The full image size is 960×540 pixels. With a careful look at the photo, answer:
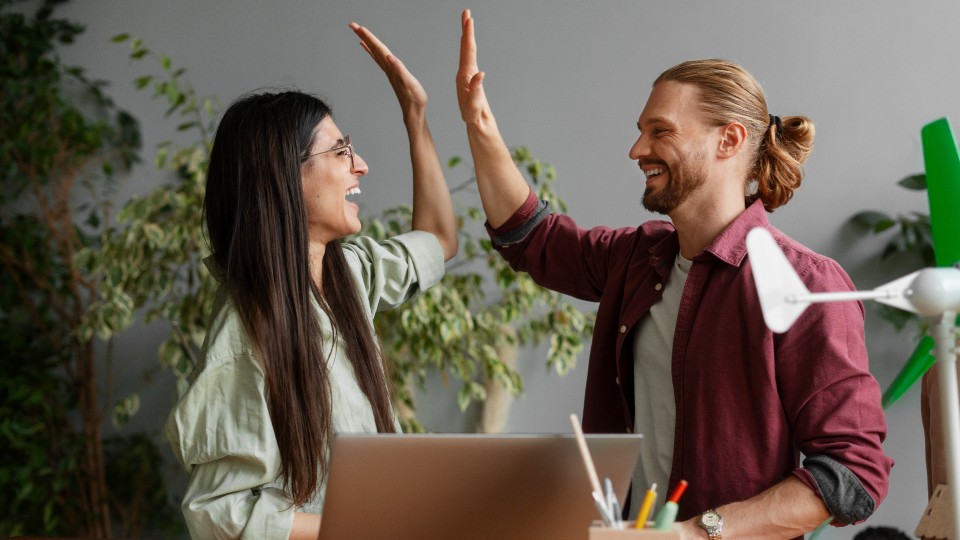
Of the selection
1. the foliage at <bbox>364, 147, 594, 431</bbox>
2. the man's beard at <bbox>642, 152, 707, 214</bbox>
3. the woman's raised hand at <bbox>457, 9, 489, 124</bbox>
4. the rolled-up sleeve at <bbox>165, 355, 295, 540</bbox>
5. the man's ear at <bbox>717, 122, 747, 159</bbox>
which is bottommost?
the foliage at <bbox>364, 147, 594, 431</bbox>

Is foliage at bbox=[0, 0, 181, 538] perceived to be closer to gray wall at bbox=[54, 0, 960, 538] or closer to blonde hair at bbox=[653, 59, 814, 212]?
gray wall at bbox=[54, 0, 960, 538]

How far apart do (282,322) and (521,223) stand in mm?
598

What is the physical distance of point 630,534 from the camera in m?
1.04

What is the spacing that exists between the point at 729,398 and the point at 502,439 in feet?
1.80

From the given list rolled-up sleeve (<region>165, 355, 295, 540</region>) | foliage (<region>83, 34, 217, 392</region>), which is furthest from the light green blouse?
foliage (<region>83, 34, 217, 392</region>)

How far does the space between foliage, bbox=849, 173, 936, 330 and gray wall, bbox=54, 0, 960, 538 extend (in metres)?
0.05

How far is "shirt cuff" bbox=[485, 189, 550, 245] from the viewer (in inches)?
77.8

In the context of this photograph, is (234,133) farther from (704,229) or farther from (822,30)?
(822,30)

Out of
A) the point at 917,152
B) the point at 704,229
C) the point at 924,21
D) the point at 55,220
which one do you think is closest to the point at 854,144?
the point at 917,152

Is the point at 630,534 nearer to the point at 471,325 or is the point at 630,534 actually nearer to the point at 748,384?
the point at 748,384

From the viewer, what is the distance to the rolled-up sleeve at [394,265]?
188 cm

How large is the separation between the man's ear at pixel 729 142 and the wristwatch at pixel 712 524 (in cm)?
67

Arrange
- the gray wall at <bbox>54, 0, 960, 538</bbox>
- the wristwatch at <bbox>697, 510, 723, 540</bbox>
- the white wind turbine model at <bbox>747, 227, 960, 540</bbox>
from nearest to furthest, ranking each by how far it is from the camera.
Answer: the white wind turbine model at <bbox>747, 227, 960, 540</bbox> → the wristwatch at <bbox>697, 510, 723, 540</bbox> → the gray wall at <bbox>54, 0, 960, 538</bbox>

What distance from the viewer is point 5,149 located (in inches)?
137
